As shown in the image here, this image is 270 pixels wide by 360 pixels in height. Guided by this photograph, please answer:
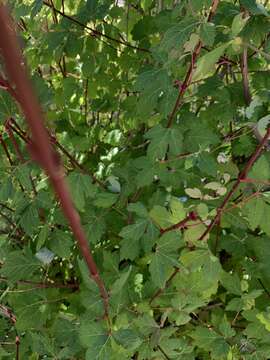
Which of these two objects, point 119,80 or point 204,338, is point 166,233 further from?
point 119,80

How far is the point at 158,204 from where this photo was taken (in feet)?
3.90

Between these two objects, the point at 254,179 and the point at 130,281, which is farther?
the point at 130,281

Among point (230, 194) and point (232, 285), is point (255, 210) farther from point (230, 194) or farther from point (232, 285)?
point (232, 285)

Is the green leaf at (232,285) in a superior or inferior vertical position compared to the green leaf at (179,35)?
inferior

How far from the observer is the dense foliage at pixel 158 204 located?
2.87ft

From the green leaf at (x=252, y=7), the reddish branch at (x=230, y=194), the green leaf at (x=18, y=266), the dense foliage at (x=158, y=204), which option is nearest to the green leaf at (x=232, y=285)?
the dense foliage at (x=158, y=204)

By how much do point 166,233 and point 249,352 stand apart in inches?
14.9

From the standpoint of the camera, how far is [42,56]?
61.3 inches

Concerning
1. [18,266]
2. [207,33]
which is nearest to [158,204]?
[18,266]

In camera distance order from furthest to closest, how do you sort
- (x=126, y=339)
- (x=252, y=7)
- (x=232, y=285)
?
1. (x=232, y=285)
2. (x=252, y=7)
3. (x=126, y=339)

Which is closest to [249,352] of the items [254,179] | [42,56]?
[254,179]

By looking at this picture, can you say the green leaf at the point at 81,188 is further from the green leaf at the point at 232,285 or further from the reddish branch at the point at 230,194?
the green leaf at the point at 232,285

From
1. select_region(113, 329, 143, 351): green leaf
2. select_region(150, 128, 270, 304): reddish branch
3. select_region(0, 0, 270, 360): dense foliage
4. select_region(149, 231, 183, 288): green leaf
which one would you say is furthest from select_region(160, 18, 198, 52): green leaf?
select_region(113, 329, 143, 351): green leaf

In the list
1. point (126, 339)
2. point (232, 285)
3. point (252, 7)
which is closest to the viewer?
point (126, 339)
